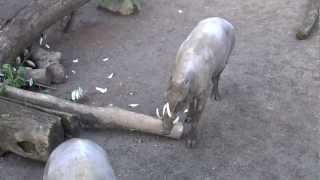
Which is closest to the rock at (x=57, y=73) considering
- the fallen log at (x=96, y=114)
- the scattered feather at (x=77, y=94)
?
the scattered feather at (x=77, y=94)

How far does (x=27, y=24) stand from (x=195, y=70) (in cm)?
282

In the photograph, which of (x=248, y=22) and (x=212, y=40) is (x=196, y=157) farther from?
(x=248, y=22)

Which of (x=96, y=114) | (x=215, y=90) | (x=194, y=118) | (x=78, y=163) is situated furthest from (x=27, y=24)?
(x=78, y=163)

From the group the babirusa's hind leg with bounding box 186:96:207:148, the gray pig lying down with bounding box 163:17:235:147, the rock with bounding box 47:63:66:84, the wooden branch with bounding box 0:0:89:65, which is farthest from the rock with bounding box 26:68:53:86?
the babirusa's hind leg with bounding box 186:96:207:148

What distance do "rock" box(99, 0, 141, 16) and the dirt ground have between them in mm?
127

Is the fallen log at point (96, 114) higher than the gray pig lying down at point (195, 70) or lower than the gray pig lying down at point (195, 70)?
lower

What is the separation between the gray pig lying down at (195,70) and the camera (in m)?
5.29

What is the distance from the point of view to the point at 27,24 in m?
7.31

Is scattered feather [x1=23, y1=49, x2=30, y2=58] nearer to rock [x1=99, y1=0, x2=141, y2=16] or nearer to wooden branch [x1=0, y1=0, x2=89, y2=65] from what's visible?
wooden branch [x1=0, y1=0, x2=89, y2=65]

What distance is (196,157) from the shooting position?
595 centimetres

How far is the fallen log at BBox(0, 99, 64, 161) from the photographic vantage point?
220 inches

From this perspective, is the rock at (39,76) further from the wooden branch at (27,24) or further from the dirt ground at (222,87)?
the wooden branch at (27,24)

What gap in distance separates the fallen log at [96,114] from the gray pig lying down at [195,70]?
28 cm

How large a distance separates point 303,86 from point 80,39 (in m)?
3.31
